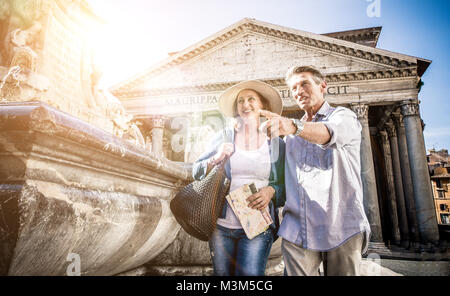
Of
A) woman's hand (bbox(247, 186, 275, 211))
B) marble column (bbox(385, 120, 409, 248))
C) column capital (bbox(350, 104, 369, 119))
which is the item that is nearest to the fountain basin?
woman's hand (bbox(247, 186, 275, 211))

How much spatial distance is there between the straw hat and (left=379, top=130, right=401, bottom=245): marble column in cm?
1766

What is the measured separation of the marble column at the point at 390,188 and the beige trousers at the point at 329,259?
1766 cm

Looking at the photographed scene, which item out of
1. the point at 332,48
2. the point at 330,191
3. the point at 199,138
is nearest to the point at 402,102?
the point at 332,48

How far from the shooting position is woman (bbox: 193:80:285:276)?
151cm

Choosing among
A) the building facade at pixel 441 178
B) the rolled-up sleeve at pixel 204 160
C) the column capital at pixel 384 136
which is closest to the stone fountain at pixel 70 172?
the rolled-up sleeve at pixel 204 160

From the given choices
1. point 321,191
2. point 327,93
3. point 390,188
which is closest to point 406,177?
point 390,188

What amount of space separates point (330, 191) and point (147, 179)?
1146mm

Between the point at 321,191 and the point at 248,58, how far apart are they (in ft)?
52.6

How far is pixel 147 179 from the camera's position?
169 centimetres

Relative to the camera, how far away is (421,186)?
38.4ft

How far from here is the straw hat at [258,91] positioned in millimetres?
1866

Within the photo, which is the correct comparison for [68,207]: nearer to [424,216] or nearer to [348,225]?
[348,225]

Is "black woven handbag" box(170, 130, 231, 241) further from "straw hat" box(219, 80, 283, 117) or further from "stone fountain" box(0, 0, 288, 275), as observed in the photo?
"straw hat" box(219, 80, 283, 117)

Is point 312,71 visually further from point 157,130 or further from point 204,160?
point 157,130
